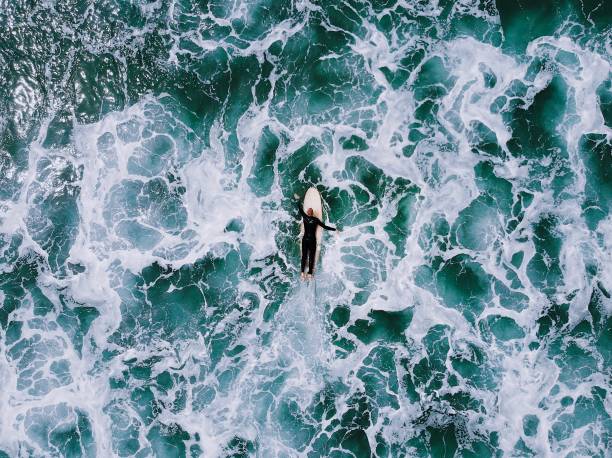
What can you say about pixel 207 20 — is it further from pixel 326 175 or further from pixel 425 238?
pixel 425 238

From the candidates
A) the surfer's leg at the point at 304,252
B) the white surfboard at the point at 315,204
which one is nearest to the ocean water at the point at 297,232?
the white surfboard at the point at 315,204

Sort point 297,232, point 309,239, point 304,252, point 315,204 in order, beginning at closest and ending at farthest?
point 309,239 → point 304,252 → point 315,204 → point 297,232

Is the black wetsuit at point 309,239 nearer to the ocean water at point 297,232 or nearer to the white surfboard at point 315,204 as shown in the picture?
the white surfboard at point 315,204

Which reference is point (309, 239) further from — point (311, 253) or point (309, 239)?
point (311, 253)

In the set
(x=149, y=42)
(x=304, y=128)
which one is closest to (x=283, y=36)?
(x=304, y=128)

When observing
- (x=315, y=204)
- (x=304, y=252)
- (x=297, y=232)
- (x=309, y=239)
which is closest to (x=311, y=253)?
(x=304, y=252)

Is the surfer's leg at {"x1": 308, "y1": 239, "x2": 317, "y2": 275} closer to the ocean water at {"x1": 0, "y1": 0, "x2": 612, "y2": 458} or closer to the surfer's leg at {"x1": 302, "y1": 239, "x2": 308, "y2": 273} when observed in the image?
the surfer's leg at {"x1": 302, "y1": 239, "x2": 308, "y2": 273}

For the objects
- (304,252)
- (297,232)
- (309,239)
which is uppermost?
(309,239)
